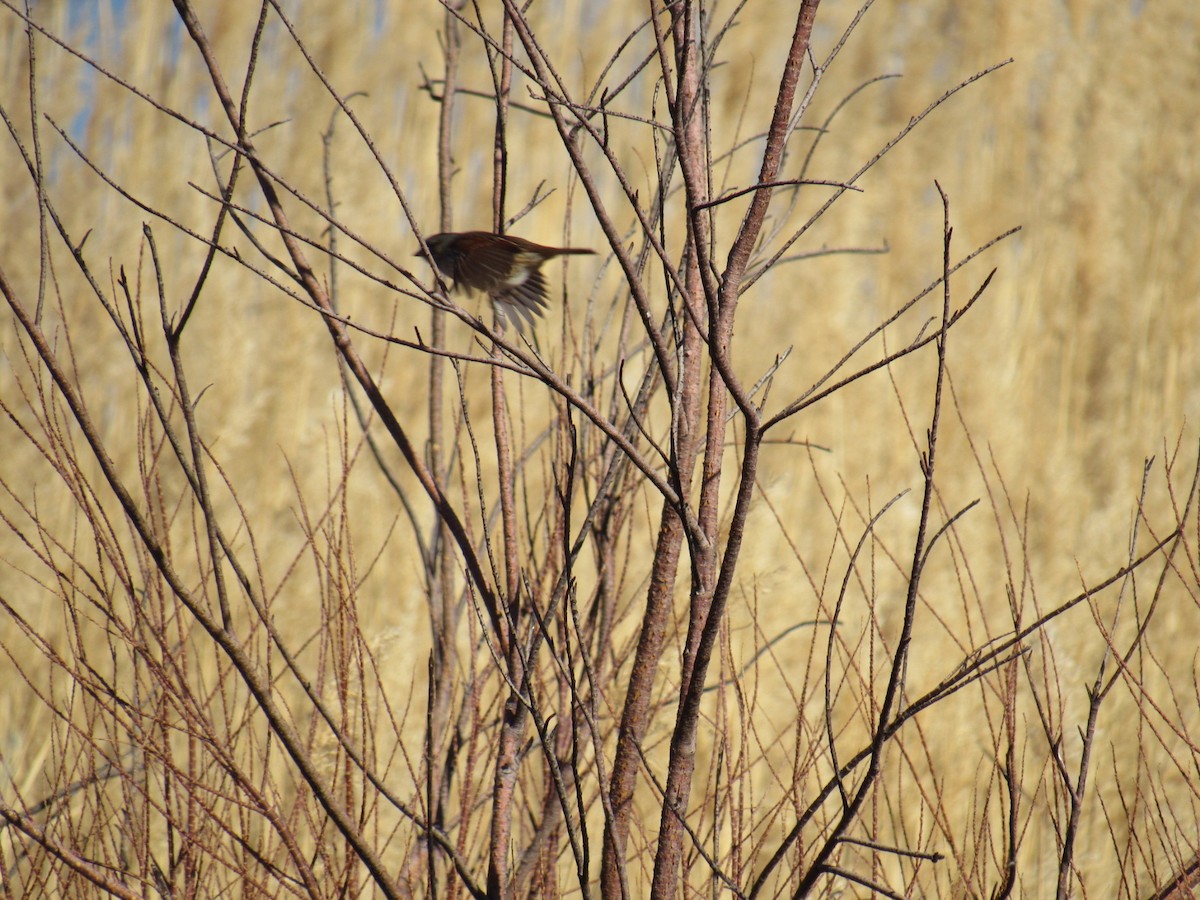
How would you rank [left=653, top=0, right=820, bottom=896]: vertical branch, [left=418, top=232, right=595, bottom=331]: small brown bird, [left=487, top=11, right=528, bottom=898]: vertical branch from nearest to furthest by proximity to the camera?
[left=653, top=0, right=820, bottom=896]: vertical branch, [left=487, top=11, right=528, bottom=898]: vertical branch, [left=418, top=232, right=595, bottom=331]: small brown bird

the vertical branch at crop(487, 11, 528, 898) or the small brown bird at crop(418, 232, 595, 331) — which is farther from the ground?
the small brown bird at crop(418, 232, 595, 331)

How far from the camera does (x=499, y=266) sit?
1036 millimetres

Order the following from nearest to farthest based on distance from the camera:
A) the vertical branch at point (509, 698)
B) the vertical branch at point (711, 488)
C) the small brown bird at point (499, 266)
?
the vertical branch at point (711, 488) → the vertical branch at point (509, 698) → the small brown bird at point (499, 266)

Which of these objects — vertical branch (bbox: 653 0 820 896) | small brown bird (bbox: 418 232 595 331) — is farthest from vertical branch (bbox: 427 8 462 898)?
vertical branch (bbox: 653 0 820 896)

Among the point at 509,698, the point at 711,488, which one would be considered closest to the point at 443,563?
the point at 509,698

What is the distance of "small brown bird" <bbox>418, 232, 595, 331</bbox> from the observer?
3.30 ft

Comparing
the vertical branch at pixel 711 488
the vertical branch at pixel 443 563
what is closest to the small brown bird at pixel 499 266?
the vertical branch at pixel 443 563

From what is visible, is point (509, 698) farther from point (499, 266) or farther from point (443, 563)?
point (499, 266)

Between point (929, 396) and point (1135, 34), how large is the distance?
126cm

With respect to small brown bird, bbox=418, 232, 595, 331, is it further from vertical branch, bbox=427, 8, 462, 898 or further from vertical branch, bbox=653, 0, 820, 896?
vertical branch, bbox=653, 0, 820, 896

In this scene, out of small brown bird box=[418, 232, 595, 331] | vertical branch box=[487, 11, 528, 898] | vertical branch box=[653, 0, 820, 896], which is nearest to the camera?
vertical branch box=[653, 0, 820, 896]

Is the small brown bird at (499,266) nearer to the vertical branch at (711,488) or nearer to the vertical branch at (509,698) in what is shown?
the vertical branch at (509,698)

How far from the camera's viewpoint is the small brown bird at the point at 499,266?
1.00m

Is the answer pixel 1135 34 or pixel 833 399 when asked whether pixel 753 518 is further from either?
pixel 1135 34
